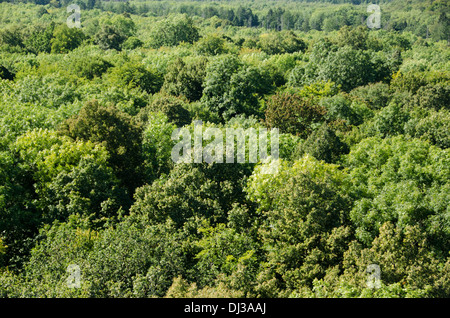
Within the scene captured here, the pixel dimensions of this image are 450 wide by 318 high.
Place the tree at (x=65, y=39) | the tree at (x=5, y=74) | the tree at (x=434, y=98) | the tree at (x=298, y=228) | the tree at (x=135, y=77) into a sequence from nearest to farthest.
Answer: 1. the tree at (x=298, y=228)
2. the tree at (x=434, y=98)
3. the tree at (x=135, y=77)
4. the tree at (x=5, y=74)
5. the tree at (x=65, y=39)

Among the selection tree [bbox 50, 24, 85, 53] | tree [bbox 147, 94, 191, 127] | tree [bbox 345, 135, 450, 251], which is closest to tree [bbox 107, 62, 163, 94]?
tree [bbox 147, 94, 191, 127]

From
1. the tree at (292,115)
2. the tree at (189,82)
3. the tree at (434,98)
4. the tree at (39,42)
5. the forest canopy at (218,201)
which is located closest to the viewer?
the forest canopy at (218,201)

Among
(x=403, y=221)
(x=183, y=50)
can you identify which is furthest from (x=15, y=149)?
(x=183, y=50)

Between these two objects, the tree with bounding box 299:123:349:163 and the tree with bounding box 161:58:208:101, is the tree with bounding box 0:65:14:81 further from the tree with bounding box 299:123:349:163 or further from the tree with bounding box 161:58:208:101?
the tree with bounding box 299:123:349:163

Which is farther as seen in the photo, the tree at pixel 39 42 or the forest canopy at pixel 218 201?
the tree at pixel 39 42

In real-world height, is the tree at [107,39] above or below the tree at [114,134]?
above

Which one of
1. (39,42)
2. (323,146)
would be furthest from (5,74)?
(323,146)

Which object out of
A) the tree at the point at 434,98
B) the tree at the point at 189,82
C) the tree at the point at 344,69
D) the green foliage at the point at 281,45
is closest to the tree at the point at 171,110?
the tree at the point at 189,82

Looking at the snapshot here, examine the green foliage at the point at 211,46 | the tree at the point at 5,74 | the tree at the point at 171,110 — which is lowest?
the tree at the point at 171,110

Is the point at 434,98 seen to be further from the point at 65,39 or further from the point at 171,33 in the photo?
the point at 65,39

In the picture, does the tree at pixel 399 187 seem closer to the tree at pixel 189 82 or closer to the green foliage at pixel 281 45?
the tree at pixel 189 82
